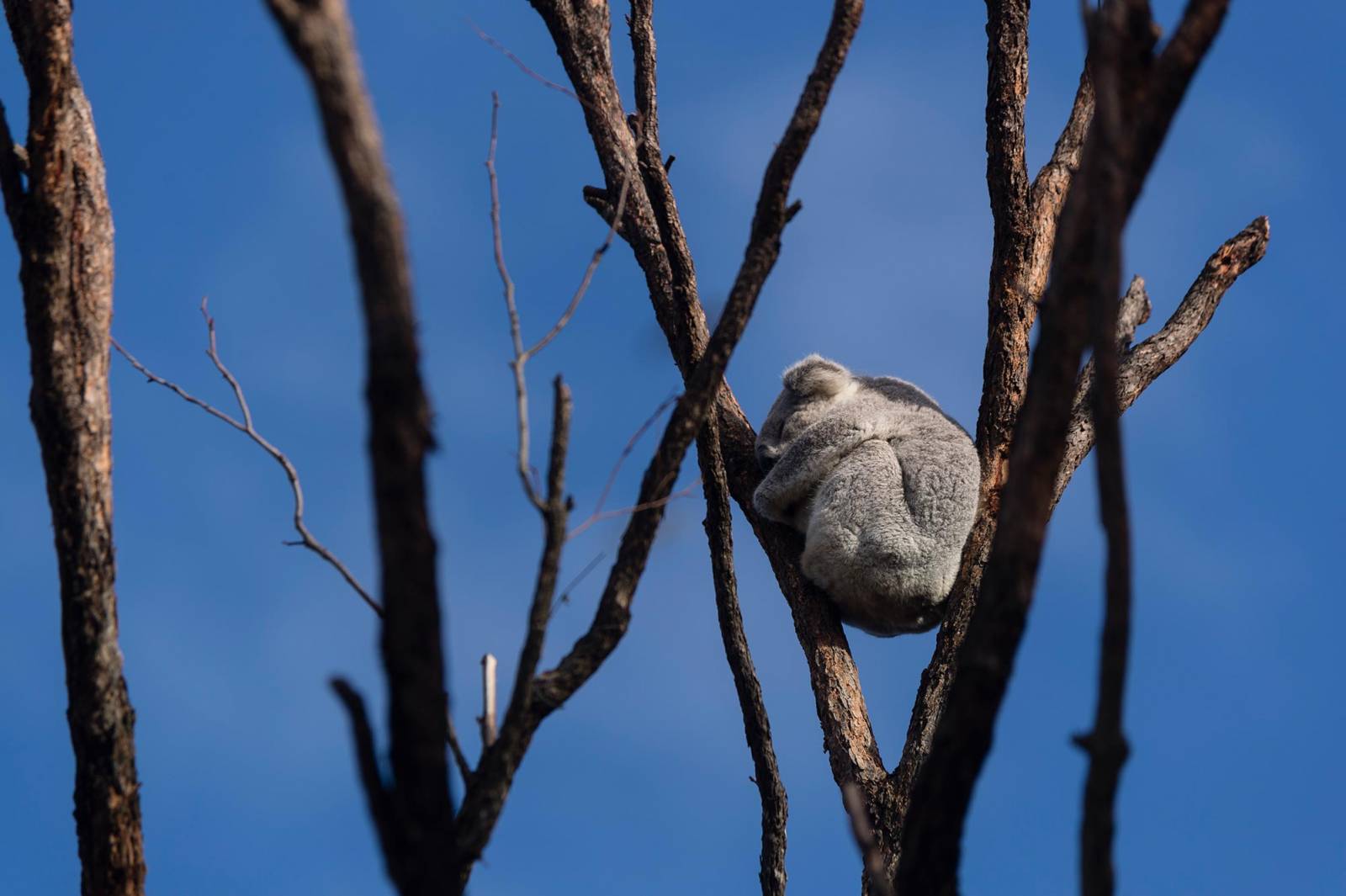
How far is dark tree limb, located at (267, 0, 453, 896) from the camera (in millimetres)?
2613

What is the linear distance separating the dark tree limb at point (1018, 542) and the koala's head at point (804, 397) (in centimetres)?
378

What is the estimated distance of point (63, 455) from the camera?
427cm

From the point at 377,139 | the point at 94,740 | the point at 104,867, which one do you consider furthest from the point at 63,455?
the point at 377,139

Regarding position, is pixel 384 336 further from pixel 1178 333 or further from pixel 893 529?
pixel 1178 333

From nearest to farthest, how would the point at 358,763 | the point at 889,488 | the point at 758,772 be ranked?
the point at 358,763, the point at 758,772, the point at 889,488

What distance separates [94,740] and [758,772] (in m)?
2.74

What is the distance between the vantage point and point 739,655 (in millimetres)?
5848

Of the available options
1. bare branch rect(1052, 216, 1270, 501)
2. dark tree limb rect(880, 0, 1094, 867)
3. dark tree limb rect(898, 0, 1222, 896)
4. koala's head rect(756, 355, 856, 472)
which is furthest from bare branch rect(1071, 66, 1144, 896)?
koala's head rect(756, 355, 856, 472)

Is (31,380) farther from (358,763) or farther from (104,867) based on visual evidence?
(358,763)

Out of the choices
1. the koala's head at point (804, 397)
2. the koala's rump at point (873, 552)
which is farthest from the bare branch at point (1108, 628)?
the koala's head at point (804, 397)

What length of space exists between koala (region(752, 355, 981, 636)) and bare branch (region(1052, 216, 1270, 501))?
51 cm

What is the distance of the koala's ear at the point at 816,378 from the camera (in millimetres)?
7035

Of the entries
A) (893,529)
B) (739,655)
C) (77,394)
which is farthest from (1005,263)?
(77,394)

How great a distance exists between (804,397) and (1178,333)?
1.89 meters
